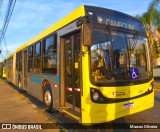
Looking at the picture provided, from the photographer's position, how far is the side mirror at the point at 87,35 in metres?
5.24

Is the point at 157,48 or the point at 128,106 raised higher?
the point at 157,48

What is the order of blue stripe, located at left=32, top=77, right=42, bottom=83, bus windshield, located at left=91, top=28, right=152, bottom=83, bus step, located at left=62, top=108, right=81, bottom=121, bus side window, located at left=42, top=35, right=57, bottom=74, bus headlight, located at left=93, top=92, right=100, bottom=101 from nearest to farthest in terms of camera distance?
bus headlight, located at left=93, top=92, right=100, bottom=101, bus windshield, located at left=91, top=28, right=152, bottom=83, bus step, located at left=62, top=108, right=81, bottom=121, bus side window, located at left=42, top=35, right=57, bottom=74, blue stripe, located at left=32, top=77, right=42, bottom=83

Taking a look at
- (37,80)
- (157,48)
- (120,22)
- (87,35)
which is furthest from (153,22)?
(87,35)

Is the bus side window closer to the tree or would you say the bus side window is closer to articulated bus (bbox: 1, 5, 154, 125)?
articulated bus (bbox: 1, 5, 154, 125)

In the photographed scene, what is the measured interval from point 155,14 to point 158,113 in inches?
861

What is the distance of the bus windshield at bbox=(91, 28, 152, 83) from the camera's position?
5.62 m

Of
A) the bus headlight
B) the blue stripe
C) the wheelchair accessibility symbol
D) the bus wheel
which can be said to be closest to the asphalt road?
the bus wheel

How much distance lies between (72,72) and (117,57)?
1328 mm

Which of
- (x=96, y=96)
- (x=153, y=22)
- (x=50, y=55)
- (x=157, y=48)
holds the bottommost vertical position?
(x=96, y=96)

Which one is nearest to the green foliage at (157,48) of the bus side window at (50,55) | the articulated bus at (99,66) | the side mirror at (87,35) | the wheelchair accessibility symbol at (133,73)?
the bus side window at (50,55)

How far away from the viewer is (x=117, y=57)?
590 centimetres

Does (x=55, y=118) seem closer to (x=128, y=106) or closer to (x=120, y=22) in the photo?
(x=128, y=106)

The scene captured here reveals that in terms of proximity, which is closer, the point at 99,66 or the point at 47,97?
the point at 99,66

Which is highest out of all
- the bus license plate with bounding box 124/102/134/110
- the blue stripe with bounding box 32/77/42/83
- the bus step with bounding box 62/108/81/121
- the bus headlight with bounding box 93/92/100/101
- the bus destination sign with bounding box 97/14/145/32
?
the bus destination sign with bounding box 97/14/145/32
